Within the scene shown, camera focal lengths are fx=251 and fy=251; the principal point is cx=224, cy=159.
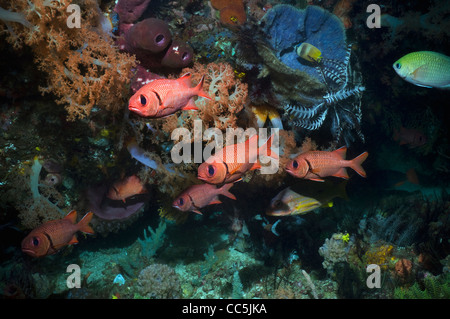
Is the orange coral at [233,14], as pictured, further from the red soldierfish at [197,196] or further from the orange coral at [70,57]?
the red soldierfish at [197,196]

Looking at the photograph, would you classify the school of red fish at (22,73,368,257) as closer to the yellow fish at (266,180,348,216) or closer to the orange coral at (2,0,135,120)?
the yellow fish at (266,180,348,216)

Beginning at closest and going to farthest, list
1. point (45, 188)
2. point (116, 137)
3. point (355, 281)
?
point (116, 137)
point (45, 188)
point (355, 281)

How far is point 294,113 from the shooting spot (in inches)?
152

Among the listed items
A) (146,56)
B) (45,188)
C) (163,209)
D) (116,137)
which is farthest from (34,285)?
(146,56)

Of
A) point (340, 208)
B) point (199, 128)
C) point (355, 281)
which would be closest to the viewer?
point (199, 128)

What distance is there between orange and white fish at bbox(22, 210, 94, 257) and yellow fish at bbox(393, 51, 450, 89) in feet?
16.7

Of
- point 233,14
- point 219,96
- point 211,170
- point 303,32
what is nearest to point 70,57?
point 219,96

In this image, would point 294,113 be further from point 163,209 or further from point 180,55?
point 163,209

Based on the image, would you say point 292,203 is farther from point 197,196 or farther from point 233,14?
point 233,14

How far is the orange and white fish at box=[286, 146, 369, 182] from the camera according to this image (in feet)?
9.81

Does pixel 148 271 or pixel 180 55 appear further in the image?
pixel 148 271

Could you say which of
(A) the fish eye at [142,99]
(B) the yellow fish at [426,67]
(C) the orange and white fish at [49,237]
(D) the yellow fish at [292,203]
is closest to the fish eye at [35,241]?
(C) the orange and white fish at [49,237]
